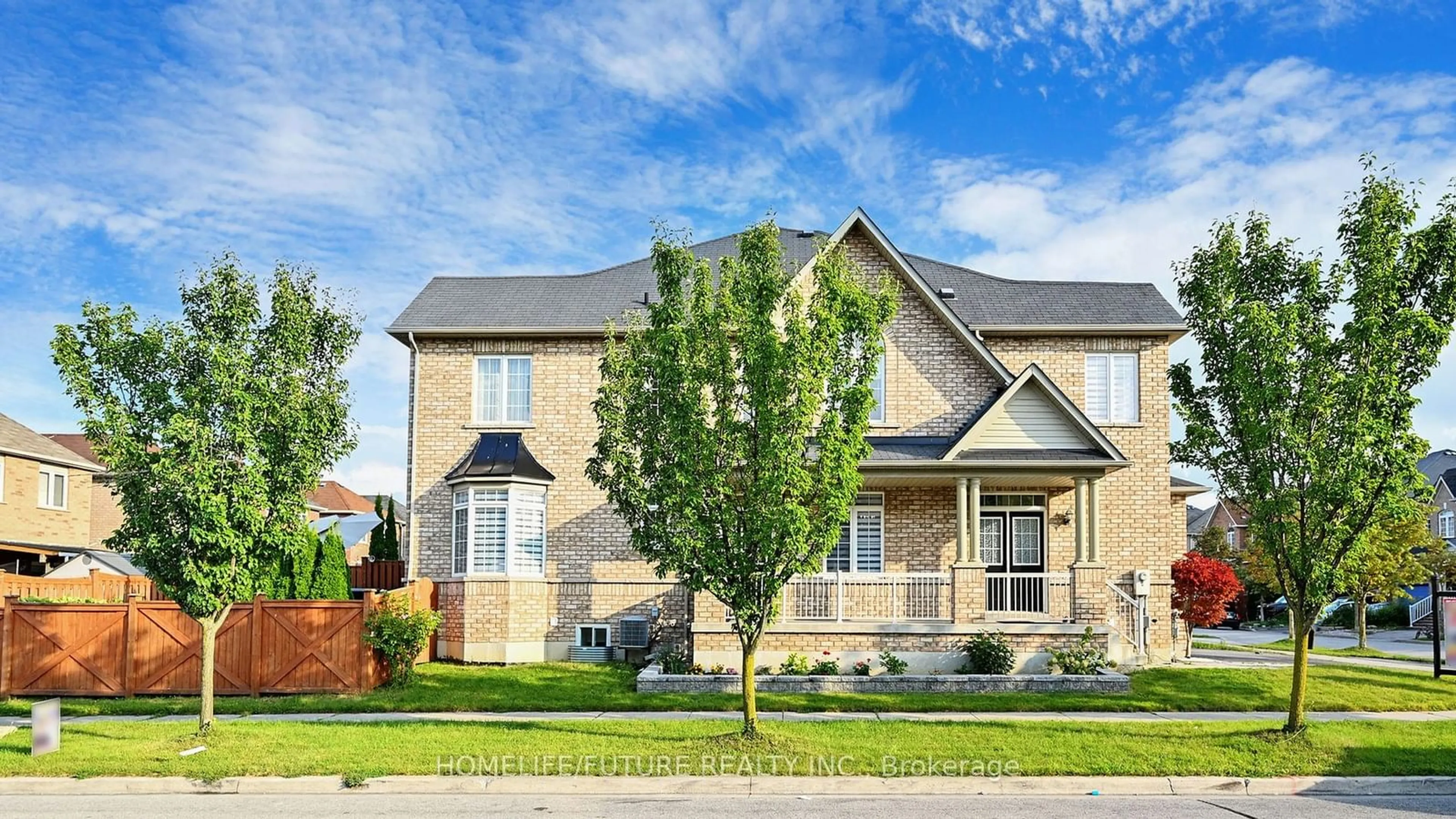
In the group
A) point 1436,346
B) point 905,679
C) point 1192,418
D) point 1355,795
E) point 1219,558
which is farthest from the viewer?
point 1219,558

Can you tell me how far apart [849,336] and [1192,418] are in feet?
15.1

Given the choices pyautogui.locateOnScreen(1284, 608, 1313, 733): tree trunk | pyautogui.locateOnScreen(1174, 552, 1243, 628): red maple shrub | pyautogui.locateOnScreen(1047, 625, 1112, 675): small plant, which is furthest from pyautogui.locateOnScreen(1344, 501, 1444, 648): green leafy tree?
pyautogui.locateOnScreen(1284, 608, 1313, 733): tree trunk

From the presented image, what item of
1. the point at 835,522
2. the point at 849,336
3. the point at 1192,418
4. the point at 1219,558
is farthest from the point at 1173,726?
the point at 1219,558

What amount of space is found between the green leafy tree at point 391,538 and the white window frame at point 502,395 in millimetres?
2921

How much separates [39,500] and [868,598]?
98.8 feet

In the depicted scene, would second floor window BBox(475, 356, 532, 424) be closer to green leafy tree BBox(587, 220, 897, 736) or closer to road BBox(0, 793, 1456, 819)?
green leafy tree BBox(587, 220, 897, 736)

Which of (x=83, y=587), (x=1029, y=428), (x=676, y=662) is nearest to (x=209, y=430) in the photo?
(x=676, y=662)

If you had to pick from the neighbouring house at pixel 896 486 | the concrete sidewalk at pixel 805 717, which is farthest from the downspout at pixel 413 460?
the concrete sidewalk at pixel 805 717

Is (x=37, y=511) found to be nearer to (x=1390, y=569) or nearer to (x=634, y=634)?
(x=634, y=634)

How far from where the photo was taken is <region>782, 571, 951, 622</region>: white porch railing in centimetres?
1983

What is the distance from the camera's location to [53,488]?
37.8 m

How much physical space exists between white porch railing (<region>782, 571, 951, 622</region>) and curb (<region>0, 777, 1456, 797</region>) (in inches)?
307

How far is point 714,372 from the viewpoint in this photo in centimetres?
1325

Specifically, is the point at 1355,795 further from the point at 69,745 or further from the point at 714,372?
the point at 69,745
